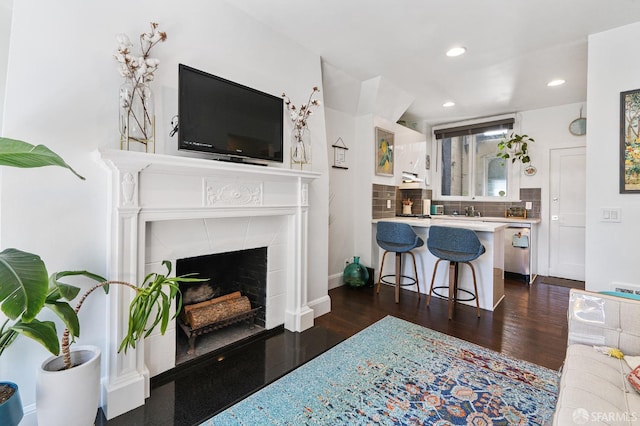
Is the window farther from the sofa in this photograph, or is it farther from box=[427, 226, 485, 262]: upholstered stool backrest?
the sofa

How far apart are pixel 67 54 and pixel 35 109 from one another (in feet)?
1.14

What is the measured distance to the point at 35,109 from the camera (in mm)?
1484

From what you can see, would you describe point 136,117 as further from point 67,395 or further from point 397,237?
point 397,237

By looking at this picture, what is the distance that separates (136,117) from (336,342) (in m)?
2.14

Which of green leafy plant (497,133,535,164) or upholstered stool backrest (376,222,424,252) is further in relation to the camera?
green leafy plant (497,133,535,164)

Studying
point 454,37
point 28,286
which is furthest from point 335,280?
point 28,286

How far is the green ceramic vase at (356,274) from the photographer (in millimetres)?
3811

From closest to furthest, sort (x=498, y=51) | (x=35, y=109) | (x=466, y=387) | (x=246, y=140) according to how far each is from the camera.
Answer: (x=35, y=109)
(x=466, y=387)
(x=246, y=140)
(x=498, y=51)

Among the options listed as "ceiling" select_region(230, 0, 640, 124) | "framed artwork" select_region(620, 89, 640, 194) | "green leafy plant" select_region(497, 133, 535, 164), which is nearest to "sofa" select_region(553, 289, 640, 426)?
"framed artwork" select_region(620, 89, 640, 194)

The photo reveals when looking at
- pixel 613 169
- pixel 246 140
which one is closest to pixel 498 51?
pixel 613 169

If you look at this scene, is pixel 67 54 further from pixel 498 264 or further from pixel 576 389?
pixel 498 264

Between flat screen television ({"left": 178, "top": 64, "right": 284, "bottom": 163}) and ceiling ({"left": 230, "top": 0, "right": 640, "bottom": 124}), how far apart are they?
71cm

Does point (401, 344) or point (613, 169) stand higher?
point (613, 169)

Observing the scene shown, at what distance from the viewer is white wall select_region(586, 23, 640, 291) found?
92.7 inches
